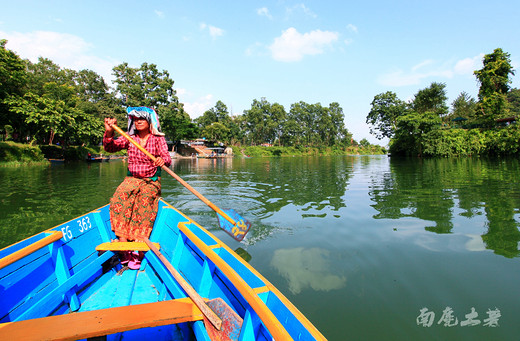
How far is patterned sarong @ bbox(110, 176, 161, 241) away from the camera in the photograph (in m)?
3.04

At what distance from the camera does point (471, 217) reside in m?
5.59

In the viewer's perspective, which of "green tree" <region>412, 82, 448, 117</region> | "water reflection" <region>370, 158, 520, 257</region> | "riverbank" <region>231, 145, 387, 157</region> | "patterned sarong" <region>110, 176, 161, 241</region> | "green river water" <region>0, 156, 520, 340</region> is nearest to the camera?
"green river water" <region>0, 156, 520, 340</region>

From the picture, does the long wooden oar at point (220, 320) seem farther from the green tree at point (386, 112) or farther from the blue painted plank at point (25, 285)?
the green tree at point (386, 112)

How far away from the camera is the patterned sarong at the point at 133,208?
9.96ft

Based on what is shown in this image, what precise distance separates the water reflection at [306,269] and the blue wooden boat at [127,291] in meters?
1.36

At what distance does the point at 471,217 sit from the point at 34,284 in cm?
760

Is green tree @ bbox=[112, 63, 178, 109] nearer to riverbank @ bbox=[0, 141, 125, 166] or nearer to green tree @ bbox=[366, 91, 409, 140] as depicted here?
riverbank @ bbox=[0, 141, 125, 166]

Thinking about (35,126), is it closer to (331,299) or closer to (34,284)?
(34,284)

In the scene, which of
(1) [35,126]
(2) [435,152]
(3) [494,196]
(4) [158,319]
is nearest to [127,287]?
(4) [158,319]

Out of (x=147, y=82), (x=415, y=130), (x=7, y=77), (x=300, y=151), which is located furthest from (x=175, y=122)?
(x=415, y=130)

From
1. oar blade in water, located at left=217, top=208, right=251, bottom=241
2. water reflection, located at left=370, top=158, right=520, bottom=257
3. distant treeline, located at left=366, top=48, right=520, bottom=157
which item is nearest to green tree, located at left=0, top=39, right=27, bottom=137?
oar blade in water, located at left=217, top=208, right=251, bottom=241

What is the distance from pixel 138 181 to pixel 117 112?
49622 mm

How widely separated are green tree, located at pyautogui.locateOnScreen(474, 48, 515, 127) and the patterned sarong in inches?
1677

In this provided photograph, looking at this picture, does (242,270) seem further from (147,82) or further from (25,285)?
(147,82)
